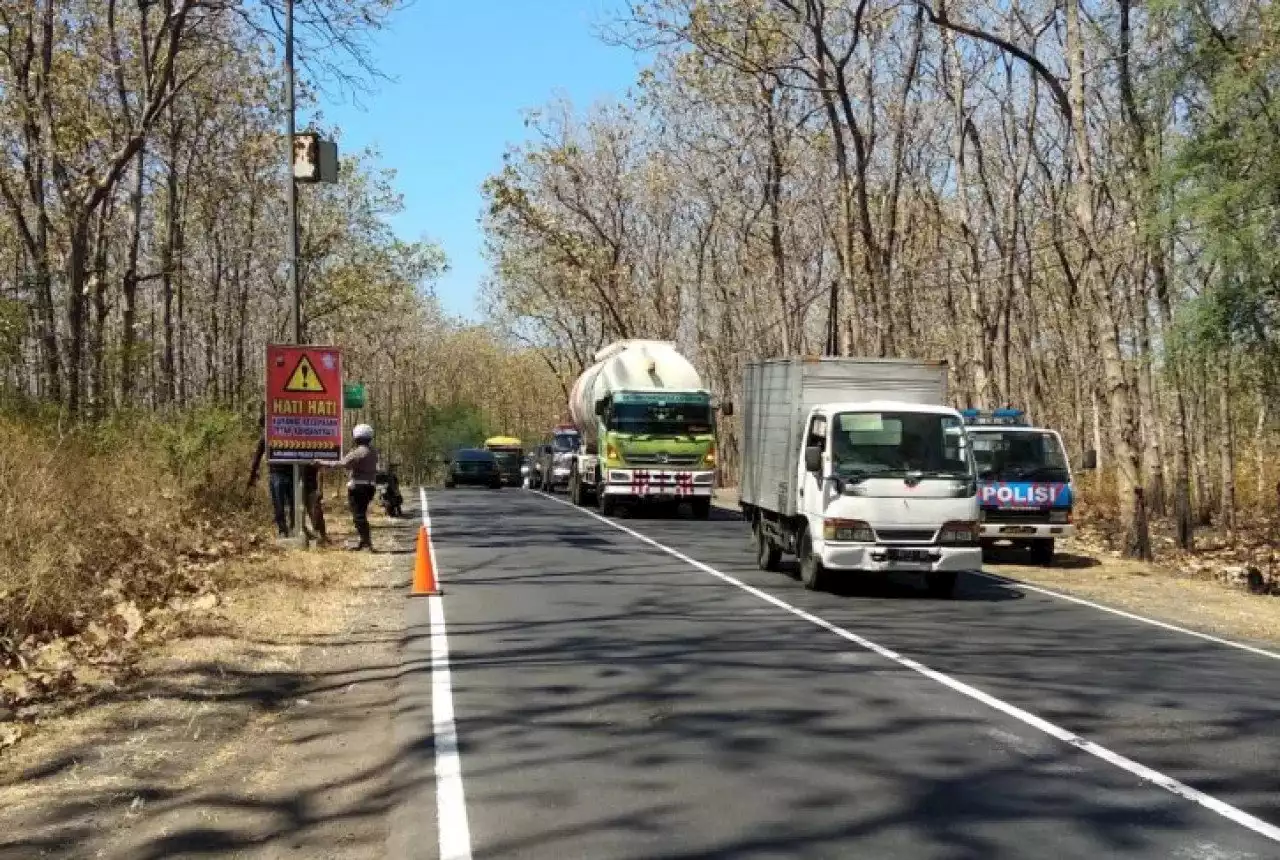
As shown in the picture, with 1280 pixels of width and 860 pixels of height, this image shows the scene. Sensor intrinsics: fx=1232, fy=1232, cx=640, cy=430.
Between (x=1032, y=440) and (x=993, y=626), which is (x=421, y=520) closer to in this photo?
(x=1032, y=440)

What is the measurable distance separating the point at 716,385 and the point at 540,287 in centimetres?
993

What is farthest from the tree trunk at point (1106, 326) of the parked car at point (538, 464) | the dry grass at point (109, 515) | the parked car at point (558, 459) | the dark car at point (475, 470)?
the dark car at point (475, 470)

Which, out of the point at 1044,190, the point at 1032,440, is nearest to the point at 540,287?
the point at 1044,190

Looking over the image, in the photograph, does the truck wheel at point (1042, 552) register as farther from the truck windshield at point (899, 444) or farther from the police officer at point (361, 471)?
the police officer at point (361, 471)

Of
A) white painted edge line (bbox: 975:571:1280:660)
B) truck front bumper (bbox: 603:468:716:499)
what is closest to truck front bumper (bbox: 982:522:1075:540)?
white painted edge line (bbox: 975:571:1280:660)

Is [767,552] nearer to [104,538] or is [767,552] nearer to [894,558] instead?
[894,558]

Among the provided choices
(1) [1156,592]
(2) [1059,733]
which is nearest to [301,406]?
(1) [1156,592]

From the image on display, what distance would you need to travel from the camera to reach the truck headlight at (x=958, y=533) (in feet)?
48.1

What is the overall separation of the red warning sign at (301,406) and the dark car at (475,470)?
108 feet

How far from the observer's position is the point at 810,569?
15.5 m

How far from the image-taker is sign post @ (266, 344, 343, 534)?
17984mm

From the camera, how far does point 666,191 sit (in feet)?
161

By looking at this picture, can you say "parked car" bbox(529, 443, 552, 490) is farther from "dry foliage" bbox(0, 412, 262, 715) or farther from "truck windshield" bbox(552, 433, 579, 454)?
"dry foliage" bbox(0, 412, 262, 715)

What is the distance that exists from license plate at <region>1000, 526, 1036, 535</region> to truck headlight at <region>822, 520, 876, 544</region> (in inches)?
227
